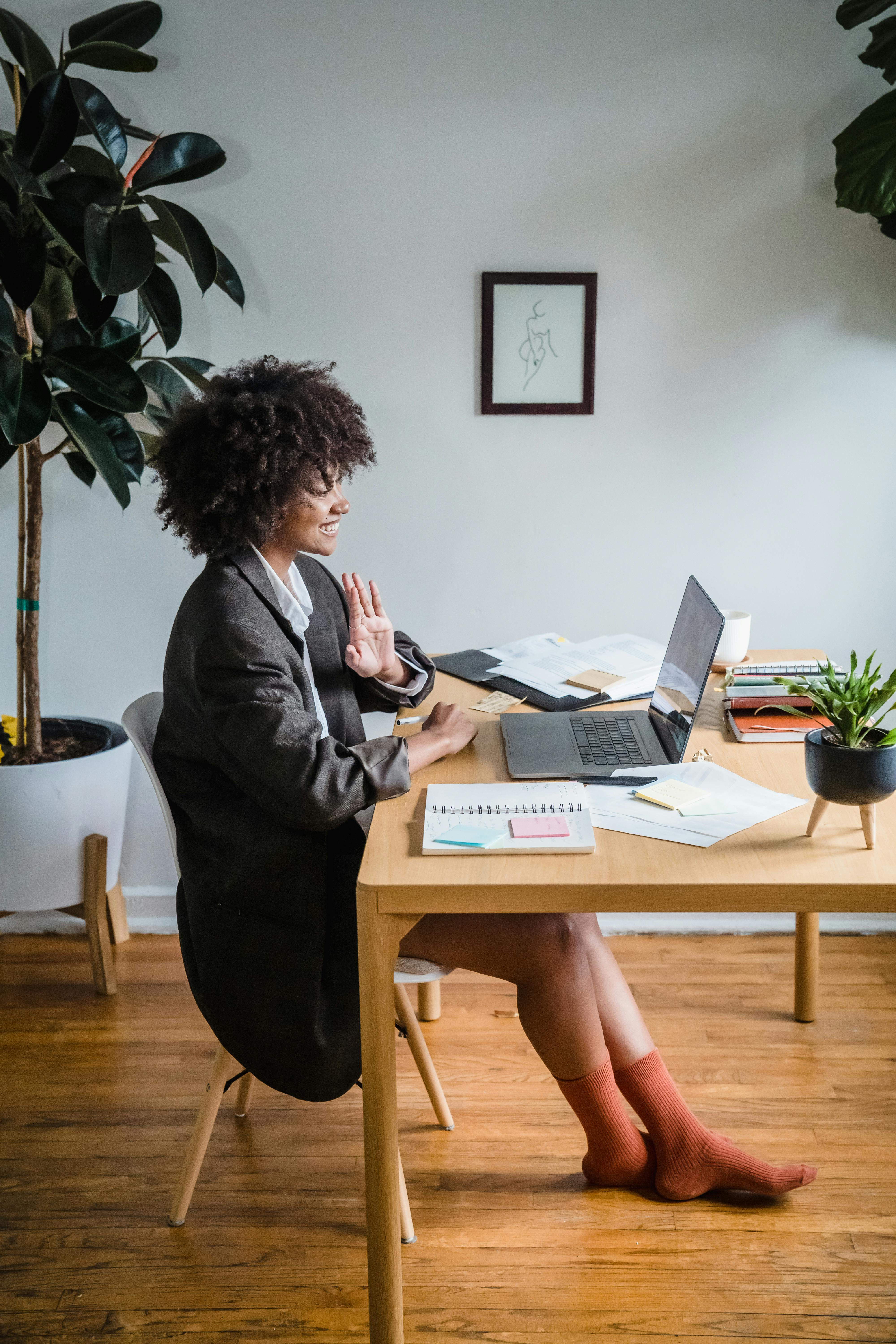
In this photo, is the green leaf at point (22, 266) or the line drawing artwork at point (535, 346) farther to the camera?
the line drawing artwork at point (535, 346)

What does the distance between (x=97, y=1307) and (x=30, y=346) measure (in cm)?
172

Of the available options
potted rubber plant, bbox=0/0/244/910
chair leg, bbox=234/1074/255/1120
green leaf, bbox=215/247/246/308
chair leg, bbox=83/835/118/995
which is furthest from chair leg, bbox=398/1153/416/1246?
green leaf, bbox=215/247/246/308

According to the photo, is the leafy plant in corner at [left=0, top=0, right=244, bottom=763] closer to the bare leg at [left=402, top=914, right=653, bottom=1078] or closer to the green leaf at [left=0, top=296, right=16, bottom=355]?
the green leaf at [left=0, top=296, right=16, bottom=355]

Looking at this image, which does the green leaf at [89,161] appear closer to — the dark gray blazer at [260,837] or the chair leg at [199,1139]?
the dark gray blazer at [260,837]

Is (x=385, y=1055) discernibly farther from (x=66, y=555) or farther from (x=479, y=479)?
(x=66, y=555)

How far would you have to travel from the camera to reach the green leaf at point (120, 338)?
2.15m

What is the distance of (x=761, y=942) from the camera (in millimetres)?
2631

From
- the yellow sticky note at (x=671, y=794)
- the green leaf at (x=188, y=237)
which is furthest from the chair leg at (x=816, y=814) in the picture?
the green leaf at (x=188, y=237)

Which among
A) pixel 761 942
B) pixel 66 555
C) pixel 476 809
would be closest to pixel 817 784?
pixel 476 809

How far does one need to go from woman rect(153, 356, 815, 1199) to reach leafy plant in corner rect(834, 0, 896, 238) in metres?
1.24

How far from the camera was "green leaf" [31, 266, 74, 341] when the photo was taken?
2189 mm

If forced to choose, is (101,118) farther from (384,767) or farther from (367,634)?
(384,767)

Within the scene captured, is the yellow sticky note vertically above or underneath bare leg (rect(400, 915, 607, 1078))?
above

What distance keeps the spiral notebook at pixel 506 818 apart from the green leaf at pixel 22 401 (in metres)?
1.01
